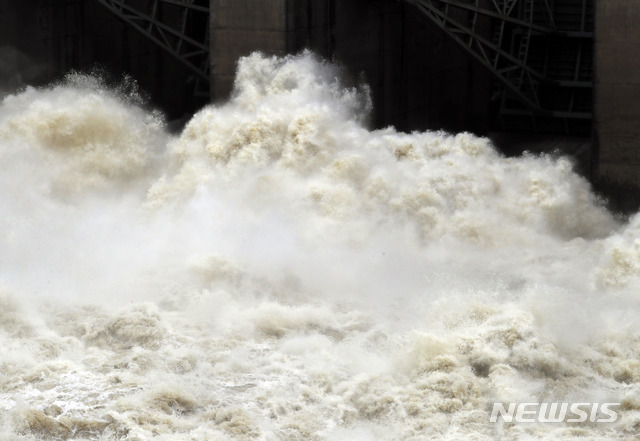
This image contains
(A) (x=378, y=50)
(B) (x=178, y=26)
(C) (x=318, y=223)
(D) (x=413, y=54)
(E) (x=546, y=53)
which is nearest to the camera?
(C) (x=318, y=223)

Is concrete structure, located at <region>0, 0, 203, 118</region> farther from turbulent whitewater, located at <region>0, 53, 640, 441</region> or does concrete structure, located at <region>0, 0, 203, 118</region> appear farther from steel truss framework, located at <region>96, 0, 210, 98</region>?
turbulent whitewater, located at <region>0, 53, 640, 441</region>

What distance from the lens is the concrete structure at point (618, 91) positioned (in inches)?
709

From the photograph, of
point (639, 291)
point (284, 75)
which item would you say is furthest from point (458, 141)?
point (639, 291)

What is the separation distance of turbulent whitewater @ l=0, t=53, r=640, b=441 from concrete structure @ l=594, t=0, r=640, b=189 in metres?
0.70

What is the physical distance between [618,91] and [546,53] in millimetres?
4029

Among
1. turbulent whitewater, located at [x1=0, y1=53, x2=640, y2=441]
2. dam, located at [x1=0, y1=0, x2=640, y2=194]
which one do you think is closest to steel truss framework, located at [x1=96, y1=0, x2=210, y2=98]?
dam, located at [x1=0, y1=0, x2=640, y2=194]

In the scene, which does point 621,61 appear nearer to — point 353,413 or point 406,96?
point 406,96

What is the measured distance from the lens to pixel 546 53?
22141 mm

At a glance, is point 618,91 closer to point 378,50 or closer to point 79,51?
A: point 378,50

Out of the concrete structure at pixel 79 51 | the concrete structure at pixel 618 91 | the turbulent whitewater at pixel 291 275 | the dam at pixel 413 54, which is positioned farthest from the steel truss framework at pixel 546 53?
the concrete structure at pixel 79 51

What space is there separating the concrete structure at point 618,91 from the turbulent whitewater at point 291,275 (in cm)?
70

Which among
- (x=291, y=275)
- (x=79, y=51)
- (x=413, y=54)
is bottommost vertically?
(x=291, y=275)

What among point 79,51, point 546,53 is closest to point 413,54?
point 546,53

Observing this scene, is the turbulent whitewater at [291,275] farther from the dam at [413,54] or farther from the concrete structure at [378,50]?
the dam at [413,54]
